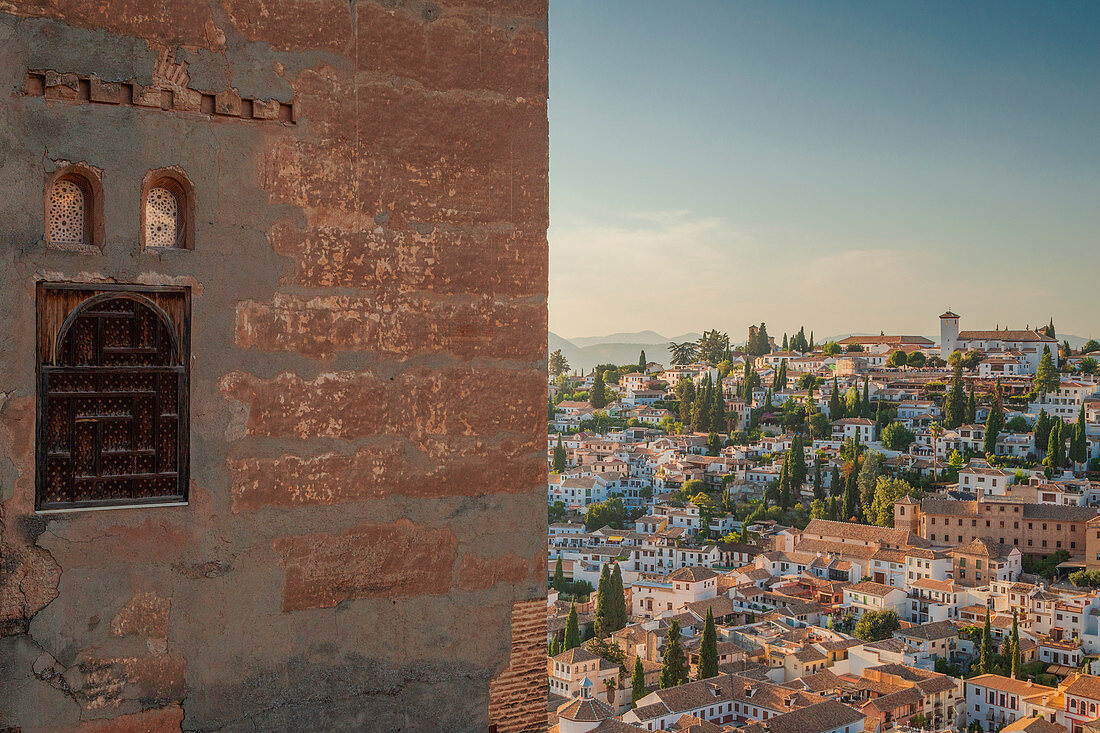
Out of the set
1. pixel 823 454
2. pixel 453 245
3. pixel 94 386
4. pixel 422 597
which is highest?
pixel 453 245

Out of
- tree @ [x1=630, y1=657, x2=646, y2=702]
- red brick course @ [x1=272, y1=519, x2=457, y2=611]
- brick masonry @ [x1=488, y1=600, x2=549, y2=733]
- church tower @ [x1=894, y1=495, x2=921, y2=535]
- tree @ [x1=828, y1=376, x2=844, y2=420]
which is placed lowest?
tree @ [x1=630, y1=657, x2=646, y2=702]

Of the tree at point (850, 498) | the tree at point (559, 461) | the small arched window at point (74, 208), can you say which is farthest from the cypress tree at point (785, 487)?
the small arched window at point (74, 208)

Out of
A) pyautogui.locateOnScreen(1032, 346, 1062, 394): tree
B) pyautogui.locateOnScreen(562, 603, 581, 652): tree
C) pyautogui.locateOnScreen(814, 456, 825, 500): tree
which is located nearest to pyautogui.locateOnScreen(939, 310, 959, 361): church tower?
pyautogui.locateOnScreen(1032, 346, 1062, 394): tree

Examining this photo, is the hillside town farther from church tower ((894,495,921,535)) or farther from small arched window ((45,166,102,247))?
small arched window ((45,166,102,247))

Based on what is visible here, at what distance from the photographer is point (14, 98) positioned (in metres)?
1.73

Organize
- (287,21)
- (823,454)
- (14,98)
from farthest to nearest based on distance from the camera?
(823,454), (287,21), (14,98)

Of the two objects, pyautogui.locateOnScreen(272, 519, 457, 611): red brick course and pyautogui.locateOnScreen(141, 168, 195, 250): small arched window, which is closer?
pyautogui.locateOnScreen(141, 168, 195, 250): small arched window

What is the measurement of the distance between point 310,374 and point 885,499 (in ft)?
134

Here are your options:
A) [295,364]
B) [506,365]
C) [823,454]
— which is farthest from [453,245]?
[823,454]

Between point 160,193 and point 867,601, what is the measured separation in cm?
3291

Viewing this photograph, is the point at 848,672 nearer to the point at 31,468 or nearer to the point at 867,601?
the point at 867,601

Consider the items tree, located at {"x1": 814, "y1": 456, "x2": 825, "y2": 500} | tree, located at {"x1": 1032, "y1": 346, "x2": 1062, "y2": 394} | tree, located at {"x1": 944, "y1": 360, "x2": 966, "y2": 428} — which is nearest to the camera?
tree, located at {"x1": 814, "y1": 456, "x2": 825, "y2": 500}

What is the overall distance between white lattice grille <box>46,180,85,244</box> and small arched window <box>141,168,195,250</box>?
0.35 feet

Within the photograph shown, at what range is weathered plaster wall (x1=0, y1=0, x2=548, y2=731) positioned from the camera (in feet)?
5.80
